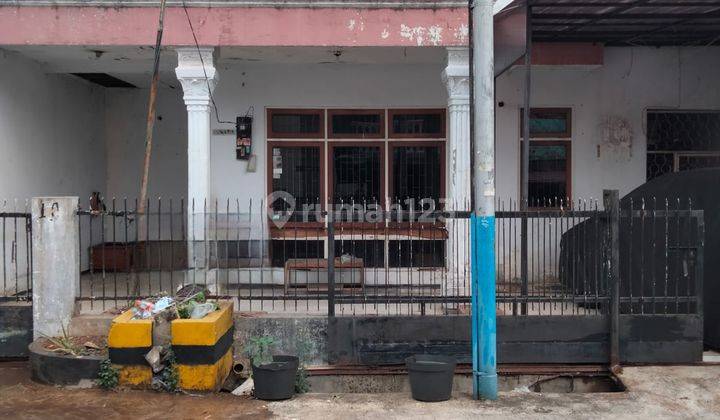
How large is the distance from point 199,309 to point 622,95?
8.03 metres

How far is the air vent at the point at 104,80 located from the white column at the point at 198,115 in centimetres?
279

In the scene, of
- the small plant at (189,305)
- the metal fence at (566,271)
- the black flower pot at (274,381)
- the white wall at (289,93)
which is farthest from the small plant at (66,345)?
Answer: the metal fence at (566,271)

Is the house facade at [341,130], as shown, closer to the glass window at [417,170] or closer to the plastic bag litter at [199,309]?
the glass window at [417,170]

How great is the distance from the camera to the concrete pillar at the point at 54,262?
23.2 feet

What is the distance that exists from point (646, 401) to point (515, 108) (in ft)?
19.0

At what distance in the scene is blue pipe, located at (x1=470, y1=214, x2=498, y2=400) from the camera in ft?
20.0

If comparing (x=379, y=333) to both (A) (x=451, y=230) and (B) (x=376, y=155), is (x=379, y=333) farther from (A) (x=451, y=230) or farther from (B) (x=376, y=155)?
(B) (x=376, y=155)

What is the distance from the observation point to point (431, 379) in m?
6.21

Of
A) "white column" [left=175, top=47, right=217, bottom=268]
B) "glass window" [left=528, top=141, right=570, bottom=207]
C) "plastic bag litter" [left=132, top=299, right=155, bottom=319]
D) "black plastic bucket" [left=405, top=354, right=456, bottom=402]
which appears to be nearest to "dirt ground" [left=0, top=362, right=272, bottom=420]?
"plastic bag litter" [left=132, top=299, right=155, bottom=319]

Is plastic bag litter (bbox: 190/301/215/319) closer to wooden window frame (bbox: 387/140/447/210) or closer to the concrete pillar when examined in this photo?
the concrete pillar

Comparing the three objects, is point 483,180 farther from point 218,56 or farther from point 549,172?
point 549,172

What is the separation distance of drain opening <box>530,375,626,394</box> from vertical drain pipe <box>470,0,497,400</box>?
1287 mm

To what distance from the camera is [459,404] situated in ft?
20.2

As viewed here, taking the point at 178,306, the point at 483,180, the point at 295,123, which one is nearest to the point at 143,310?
the point at 178,306
